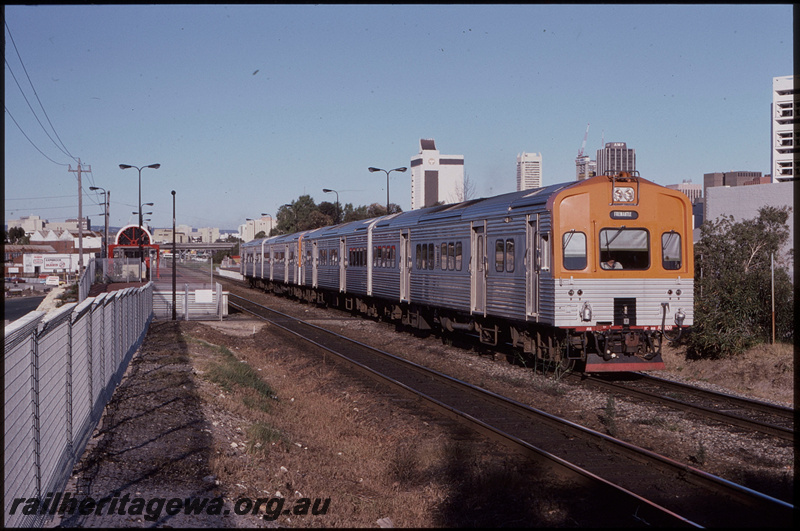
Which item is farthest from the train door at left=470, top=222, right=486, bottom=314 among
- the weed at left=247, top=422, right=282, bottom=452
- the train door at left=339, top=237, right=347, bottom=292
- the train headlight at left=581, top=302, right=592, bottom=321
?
the train door at left=339, top=237, right=347, bottom=292

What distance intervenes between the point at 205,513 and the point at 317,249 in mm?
26232

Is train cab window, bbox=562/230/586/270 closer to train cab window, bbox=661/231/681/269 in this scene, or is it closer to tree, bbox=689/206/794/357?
train cab window, bbox=661/231/681/269

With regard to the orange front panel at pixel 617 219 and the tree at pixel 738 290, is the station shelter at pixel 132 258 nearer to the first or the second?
the tree at pixel 738 290

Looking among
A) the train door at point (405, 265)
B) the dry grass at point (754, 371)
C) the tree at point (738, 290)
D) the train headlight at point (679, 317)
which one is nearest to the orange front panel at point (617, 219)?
the train headlight at point (679, 317)

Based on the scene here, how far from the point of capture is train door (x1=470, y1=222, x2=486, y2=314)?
16.2m

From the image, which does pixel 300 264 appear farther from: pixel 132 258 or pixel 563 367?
pixel 563 367

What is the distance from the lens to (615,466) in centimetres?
809

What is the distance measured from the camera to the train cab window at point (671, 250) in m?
13.7

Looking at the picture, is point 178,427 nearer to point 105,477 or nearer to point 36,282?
point 105,477

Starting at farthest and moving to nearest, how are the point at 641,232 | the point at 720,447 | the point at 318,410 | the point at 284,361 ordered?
the point at 284,361 < the point at 641,232 < the point at 318,410 < the point at 720,447

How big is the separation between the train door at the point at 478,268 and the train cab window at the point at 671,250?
152 inches

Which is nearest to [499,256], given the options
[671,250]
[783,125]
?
[671,250]

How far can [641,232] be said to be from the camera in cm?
1369

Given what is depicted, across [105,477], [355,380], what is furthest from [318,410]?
[105,477]
